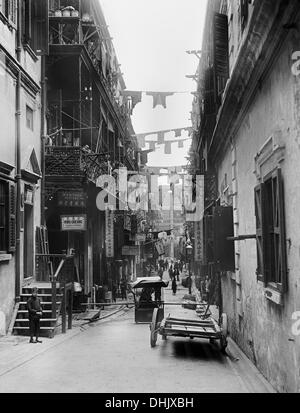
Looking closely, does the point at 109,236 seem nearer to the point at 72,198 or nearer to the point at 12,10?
the point at 72,198

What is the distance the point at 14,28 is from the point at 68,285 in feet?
25.9

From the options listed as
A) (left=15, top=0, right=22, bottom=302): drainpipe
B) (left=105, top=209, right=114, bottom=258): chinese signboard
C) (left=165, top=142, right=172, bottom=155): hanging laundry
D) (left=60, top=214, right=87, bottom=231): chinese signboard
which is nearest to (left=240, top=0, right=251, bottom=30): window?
(left=15, top=0, right=22, bottom=302): drainpipe

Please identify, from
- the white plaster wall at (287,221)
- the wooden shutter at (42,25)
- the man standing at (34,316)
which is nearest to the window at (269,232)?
the white plaster wall at (287,221)

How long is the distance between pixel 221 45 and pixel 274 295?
8.28m

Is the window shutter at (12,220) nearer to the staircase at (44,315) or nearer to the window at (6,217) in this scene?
the window at (6,217)

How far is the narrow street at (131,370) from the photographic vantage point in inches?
336

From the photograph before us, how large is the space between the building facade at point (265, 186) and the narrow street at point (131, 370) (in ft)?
2.48

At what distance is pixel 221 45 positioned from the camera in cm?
1373

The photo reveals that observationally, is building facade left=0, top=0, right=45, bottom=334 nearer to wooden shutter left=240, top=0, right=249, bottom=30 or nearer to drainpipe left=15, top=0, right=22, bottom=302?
drainpipe left=15, top=0, right=22, bottom=302

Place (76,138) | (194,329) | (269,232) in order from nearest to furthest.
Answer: (269,232), (194,329), (76,138)

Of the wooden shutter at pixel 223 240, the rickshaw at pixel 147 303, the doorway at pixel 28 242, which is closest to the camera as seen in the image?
the wooden shutter at pixel 223 240

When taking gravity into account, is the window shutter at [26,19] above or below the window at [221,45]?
Result: above

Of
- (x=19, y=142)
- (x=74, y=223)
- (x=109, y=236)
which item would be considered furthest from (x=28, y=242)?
(x=109, y=236)
